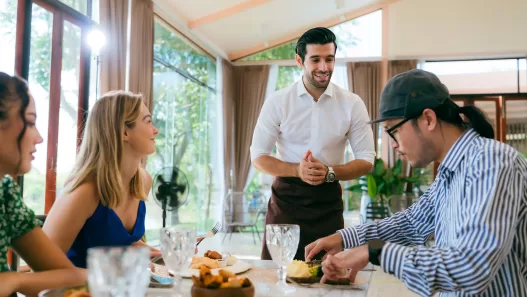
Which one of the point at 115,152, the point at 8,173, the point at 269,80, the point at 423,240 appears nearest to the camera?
the point at 8,173

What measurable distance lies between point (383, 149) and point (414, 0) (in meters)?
2.67

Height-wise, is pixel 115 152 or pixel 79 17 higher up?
pixel 79 17

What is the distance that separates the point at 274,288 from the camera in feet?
4.80

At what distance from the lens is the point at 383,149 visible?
9820mm

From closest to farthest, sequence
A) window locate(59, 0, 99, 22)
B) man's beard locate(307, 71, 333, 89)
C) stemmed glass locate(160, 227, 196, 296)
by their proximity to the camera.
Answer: stemmed glass locate(160, 227, 196, 296), man's beard locate(307, 71, 333, 89), window locate(59, 0, 99, 22)

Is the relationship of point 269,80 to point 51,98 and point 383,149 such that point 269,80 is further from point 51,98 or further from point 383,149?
point 51,98

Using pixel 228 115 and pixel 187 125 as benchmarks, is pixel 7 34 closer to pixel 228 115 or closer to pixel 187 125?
pixel 187 125

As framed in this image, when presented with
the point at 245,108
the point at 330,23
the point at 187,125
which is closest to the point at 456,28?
the point at 330,23

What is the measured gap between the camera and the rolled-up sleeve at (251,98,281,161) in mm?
2811

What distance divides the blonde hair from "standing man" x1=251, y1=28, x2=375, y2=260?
864 mm

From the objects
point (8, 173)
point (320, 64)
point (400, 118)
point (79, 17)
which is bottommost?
point (8, 173)

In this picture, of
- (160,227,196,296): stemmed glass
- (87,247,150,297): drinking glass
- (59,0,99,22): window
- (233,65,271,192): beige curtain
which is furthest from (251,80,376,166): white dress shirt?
(233,65,271,192): beige curtain

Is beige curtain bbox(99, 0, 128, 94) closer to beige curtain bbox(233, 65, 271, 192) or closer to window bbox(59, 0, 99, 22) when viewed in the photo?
window bbox(59, 0, 99, 22)

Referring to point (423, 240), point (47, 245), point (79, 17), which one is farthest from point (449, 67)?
point (47, 245)
